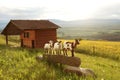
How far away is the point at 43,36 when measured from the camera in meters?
52.2

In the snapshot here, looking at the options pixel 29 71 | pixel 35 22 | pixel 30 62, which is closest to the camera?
pixel 29 71

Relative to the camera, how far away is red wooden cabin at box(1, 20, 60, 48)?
5091 cm

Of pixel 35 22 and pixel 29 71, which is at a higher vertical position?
pixel 35 22

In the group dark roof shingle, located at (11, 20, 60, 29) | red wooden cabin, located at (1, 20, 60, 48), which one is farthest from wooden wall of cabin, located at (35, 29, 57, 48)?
dark roof shingle, located at (11, 20, 60, 29)

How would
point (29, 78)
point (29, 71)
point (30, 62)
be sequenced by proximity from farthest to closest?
point (30, 62) < point (29, 71) < point (29, 78)

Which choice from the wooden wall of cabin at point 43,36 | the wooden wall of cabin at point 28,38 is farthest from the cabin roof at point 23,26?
the wooden wall of cabin at point 28,38

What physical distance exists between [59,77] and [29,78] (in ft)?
7.39

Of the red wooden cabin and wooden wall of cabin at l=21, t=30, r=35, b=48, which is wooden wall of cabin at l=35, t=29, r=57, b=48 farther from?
wooden wall of cabin at l=21, t=30, r=35, b=48

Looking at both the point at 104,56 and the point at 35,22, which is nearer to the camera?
the point at 104,56

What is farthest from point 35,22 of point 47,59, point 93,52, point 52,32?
point 47,59

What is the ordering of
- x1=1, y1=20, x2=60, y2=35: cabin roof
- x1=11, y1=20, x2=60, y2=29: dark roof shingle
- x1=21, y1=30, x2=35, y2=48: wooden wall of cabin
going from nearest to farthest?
x1=1, y1=20, x2=60, y2=35: cabin roof → x1=11, y1=20, x2=60, y2=29: dark roof shingle → x1=21, y1=30, x2=35, y2=48: wooden wall of cabin

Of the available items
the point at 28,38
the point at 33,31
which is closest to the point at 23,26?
the point at 33,31

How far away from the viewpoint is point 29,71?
67.2 feet

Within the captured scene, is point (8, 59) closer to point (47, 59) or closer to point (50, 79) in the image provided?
point (47, 59)
